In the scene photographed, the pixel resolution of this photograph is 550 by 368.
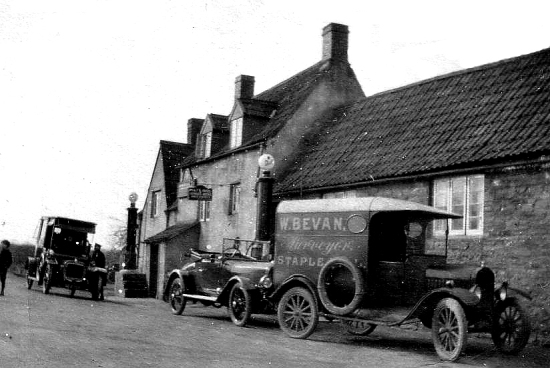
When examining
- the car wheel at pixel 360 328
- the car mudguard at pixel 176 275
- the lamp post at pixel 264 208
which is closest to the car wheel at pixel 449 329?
the car wheel at pixel 360 328

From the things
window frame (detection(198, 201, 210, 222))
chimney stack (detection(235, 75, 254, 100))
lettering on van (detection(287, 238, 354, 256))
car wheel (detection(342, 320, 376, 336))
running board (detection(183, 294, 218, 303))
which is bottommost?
car wheel (detection(342, 320, 376, 336))

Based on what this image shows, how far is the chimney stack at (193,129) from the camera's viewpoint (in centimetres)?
3666

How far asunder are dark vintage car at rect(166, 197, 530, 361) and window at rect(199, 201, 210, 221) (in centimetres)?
1396

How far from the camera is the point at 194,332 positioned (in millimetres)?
12172

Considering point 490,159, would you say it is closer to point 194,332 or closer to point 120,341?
point 194,332

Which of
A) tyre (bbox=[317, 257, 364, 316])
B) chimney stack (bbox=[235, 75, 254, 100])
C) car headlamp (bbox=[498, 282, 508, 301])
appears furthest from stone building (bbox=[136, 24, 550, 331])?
tyre (bbox=[317, 257, 364, 316])

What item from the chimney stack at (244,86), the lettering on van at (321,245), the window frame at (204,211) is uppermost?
the chimney stack at (244,86)

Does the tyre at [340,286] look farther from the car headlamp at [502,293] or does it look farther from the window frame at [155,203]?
the window frame at [155,203]

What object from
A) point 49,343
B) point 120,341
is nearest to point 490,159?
point 120,341

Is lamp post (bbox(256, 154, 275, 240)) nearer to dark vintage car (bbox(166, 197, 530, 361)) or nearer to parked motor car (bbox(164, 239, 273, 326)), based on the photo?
parked motor car (bbox(164, 239, 273, 326))

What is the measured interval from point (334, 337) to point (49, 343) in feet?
17.9

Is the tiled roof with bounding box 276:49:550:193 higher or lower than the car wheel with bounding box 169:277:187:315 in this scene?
higher

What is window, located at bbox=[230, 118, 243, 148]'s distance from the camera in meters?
24.6

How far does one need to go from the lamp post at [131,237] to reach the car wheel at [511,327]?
859 inches
